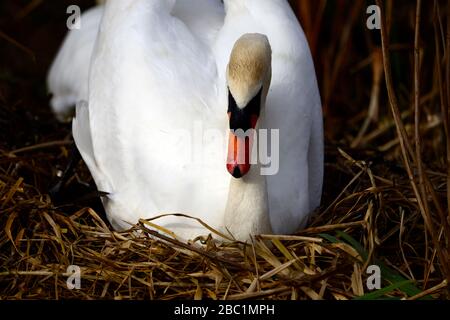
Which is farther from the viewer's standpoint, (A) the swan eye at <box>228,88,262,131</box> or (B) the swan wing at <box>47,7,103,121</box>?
(B) the swan wing at <box>47,7,103,121</box>

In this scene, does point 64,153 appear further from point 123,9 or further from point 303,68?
point 303,68

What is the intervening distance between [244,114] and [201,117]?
466 millimetres

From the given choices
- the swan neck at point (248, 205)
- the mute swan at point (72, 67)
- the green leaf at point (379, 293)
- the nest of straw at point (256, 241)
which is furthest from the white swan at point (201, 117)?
the mute swan at point (72, 67)

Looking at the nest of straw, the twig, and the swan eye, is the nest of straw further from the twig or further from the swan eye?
the swan eye

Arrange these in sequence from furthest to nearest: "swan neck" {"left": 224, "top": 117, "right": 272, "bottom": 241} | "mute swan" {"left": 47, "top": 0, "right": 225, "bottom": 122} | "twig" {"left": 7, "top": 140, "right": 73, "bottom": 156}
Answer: "mute swan" {"left": 47, "top": 0, "right": 225, "bottom": 122} → "twig" {"left": 7, "top": 140, "right": 73, "bottom": 156} → "swan neck" {"left": 224, "top": 117, "right": 272, "bottom": 241}

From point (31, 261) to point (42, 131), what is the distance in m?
1.51

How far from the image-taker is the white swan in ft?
11.2


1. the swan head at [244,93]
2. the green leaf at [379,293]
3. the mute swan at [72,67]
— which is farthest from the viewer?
the mute swan at [72,67]

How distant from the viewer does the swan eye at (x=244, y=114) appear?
3.18 m

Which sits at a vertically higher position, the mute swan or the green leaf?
the mute swan

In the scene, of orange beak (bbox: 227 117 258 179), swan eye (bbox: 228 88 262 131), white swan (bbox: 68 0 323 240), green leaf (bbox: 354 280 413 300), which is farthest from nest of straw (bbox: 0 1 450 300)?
swan eye (bbox: 228 88 262 131)

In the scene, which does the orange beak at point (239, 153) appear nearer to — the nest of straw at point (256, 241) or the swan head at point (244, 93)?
the swan head at point (244, 93)

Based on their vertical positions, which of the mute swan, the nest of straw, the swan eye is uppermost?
the mute swan

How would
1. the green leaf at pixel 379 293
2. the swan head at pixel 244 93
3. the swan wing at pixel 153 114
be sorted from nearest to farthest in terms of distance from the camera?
the green leaf at pixel 379 293, the swan head at pixel 244 93, the swan wing at pixel 153 114
